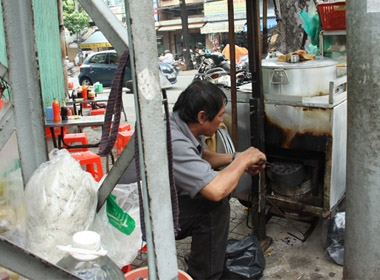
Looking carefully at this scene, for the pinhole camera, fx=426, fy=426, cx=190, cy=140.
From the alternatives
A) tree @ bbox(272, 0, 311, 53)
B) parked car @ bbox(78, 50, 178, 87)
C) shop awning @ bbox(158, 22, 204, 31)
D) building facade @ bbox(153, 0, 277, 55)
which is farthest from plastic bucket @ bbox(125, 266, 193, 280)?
shop awning @ bbox(158, 22, 204, 31)

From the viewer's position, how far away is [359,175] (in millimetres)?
2254

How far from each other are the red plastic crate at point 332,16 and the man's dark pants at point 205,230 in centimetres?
222

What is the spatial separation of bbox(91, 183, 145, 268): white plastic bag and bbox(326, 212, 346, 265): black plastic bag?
170cm

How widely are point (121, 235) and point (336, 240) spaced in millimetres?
1855

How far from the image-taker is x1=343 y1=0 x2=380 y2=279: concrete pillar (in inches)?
80.4

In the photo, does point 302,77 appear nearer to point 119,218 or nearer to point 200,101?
point 200,101

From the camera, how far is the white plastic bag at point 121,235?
2.21 metres

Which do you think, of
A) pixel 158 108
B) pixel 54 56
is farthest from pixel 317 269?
pixel 54 56

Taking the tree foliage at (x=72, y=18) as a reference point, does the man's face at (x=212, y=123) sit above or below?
below

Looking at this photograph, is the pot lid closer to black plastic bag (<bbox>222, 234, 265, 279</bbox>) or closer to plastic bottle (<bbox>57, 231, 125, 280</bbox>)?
black plastic bag (<bbox>222, 234, 265, 279</bbox>)

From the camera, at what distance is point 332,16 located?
400cm

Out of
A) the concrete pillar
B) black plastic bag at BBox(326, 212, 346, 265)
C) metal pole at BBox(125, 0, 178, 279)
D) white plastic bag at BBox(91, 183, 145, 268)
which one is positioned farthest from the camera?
black plastic bag at BBox(326, 212, 346, 265)

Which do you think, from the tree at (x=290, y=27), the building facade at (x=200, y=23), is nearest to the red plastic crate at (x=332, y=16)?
the tree at (x=290, y=27)

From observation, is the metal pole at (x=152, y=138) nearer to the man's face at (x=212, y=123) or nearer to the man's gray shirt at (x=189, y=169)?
the man's gray shirt at (x=189, y=169)
